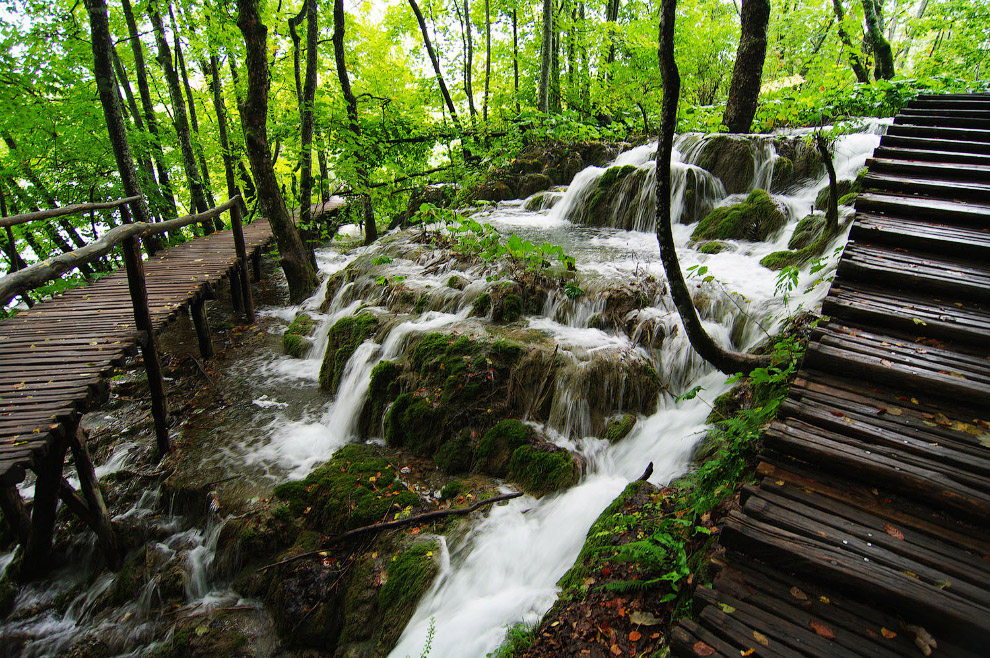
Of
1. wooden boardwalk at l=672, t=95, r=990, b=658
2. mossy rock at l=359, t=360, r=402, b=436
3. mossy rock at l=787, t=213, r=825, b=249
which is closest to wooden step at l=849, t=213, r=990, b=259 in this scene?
wooden boardwalk at l=672, t=95, r=990, b=658

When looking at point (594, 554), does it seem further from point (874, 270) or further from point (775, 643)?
point (874, 270)

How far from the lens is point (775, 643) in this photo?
75.3 inches

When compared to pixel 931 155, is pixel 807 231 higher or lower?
lower

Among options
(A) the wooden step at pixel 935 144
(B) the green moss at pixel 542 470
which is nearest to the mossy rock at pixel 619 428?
(B) the green moss at pixel 542 470

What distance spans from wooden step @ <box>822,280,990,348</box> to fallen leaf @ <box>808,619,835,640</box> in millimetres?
2314

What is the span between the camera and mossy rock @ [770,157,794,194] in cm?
987

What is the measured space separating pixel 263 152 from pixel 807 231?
10280 millimetres

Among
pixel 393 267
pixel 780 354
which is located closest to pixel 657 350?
pixel 780 354

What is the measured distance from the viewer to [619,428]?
5414 mm

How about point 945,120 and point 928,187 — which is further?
point 945,120

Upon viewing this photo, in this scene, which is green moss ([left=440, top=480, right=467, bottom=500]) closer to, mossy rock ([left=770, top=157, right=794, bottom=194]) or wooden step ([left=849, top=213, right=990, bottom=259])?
wooden step ([left=849, top=213, right=990, bottom=259])

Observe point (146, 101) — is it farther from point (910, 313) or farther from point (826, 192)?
point (910, 313)

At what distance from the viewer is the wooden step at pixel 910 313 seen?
10.2 feet

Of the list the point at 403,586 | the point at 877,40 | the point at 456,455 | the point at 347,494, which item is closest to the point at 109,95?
the point at 347,494
